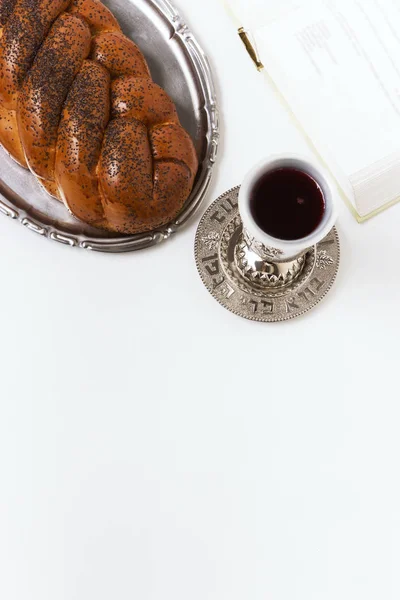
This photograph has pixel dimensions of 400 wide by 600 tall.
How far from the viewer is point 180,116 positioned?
92 centimetres

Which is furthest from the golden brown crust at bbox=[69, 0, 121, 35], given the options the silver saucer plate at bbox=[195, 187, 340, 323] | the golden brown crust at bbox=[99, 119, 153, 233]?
the silver saucer plate at bbox=[195, 187, 340, 323]

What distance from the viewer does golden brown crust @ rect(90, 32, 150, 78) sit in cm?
81

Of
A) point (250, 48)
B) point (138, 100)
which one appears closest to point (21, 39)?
point (138, 100)

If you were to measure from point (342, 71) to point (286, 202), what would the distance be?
0.31m

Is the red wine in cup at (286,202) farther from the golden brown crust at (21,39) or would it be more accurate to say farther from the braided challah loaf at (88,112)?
the golden brown crust at (21,39)

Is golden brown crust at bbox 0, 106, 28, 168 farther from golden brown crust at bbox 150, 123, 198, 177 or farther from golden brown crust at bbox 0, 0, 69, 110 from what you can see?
golden brown crust at bbox 150, 123, 198, 177

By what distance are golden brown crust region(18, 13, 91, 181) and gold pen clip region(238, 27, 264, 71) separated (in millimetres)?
263

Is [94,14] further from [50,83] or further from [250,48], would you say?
[250,48]

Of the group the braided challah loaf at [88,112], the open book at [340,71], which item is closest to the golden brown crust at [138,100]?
the braided challah loaf at [88,112]

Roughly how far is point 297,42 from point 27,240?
53cm

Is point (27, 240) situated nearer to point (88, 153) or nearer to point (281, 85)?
point (88, 153)

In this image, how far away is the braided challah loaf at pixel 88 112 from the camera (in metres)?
0.78

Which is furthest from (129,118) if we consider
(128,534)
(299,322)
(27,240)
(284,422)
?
(128,534)

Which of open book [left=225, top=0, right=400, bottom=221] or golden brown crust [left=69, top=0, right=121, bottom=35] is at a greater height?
golden brown crust [left=69, top=0, right=121, bottom=35]
